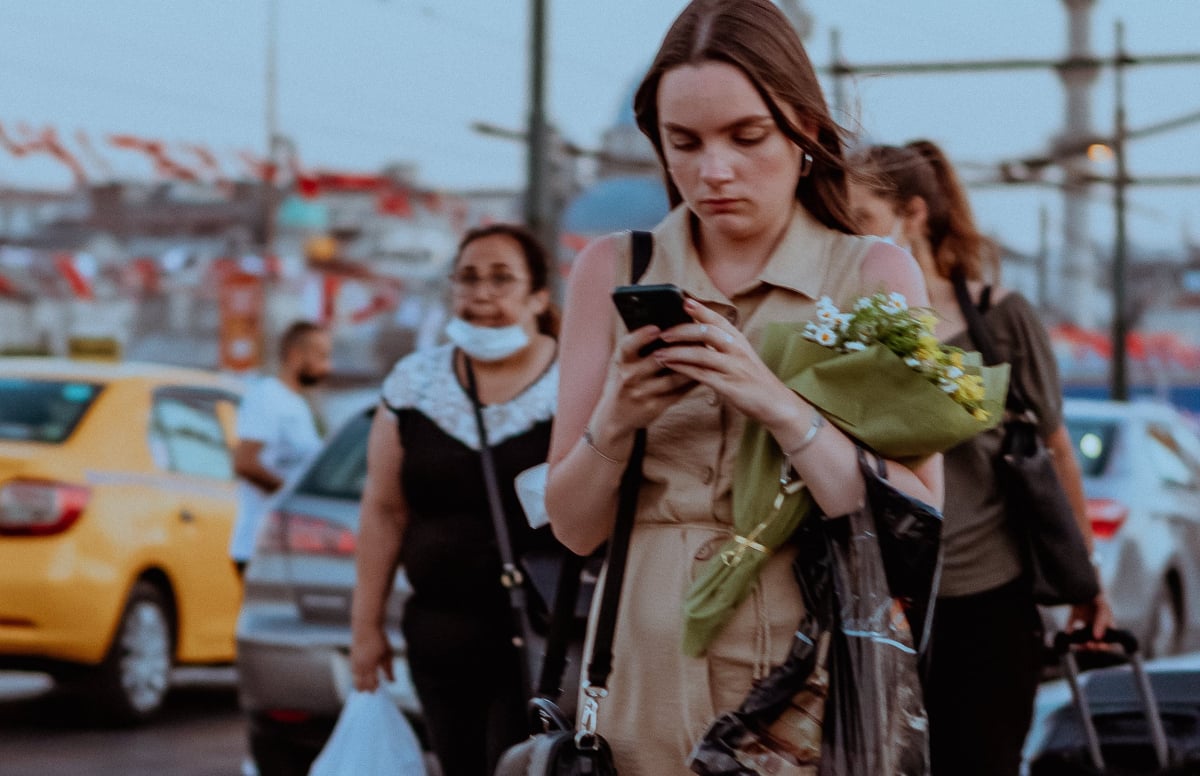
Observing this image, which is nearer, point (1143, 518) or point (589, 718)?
point (589, 718)

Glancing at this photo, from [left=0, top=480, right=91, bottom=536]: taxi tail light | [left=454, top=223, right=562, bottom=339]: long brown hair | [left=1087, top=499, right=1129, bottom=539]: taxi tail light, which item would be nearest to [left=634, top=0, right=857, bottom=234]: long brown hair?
[left=454, top=223, right=562, bottom=339]: long brown hair

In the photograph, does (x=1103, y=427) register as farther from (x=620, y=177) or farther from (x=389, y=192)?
(x=389, y=192)

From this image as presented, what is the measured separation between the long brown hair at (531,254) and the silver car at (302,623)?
154 centimetres

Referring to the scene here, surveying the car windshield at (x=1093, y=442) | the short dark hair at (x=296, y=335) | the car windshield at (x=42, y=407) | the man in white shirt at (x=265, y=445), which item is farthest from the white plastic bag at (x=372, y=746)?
the car windshield at (x=1093, y=442)

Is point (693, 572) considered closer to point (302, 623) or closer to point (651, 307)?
point (651, 307)

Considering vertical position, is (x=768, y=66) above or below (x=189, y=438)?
above

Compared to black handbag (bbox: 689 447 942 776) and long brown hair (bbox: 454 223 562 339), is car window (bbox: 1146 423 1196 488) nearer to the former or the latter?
long brown hair (bbox: 454 223 562 339)

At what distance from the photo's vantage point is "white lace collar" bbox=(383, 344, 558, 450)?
426 cm

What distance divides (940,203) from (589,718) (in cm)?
209

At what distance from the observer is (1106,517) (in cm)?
902

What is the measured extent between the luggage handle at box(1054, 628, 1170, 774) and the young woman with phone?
200 cm

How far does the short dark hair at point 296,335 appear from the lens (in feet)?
29.6

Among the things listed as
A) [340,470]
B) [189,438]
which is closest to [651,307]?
[340,470]

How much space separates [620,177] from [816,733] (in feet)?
187
